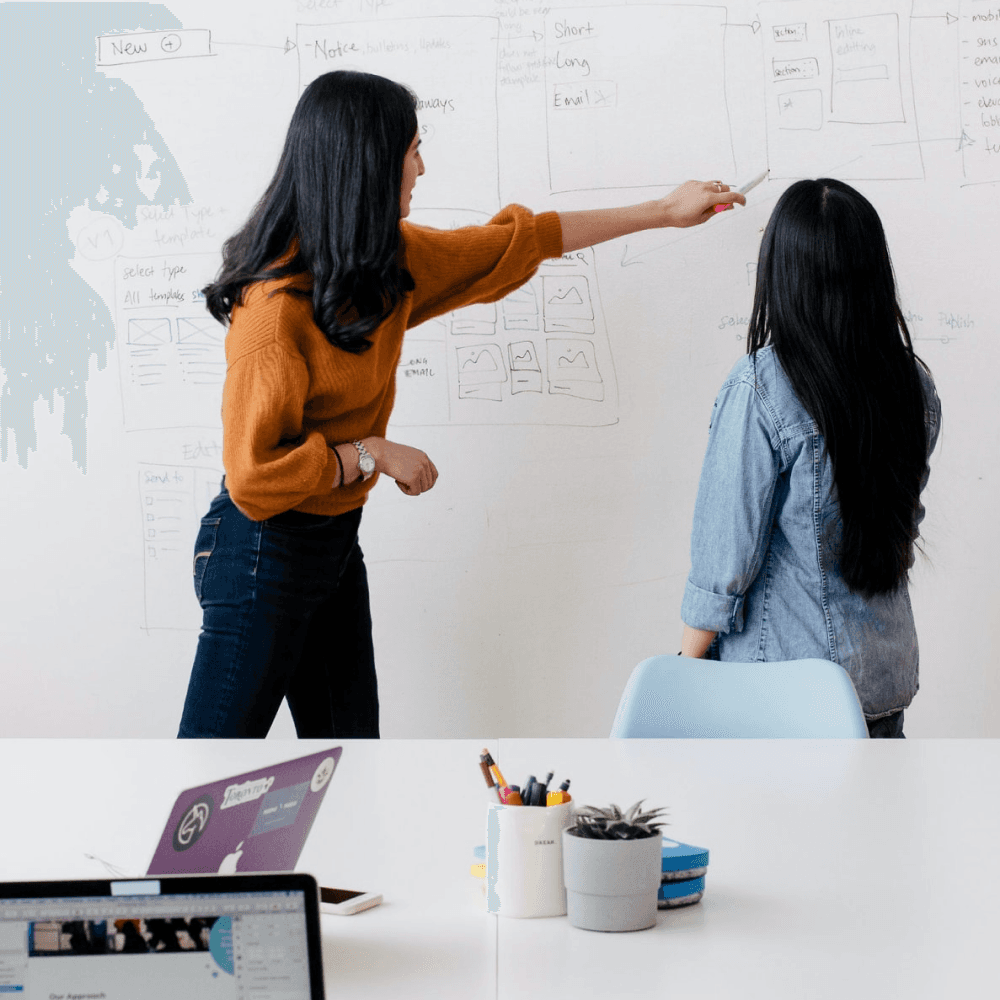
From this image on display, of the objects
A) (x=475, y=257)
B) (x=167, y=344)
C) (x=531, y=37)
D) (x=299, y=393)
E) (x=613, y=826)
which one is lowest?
(x=613, y=826)

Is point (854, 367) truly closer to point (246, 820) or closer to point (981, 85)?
point (981, 85)

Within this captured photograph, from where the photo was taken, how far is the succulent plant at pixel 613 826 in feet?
3.10

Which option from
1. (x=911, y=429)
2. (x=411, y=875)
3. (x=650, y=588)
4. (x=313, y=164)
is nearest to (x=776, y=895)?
(x=411, y=875)

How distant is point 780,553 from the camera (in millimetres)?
1991

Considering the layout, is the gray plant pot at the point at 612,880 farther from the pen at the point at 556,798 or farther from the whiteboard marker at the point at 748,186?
the whiteboard marker at the point at 748,186

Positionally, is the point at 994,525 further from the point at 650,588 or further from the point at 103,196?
the point at 103,196

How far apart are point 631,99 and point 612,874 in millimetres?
2147

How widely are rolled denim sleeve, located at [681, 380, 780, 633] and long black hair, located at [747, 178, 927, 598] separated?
91mm

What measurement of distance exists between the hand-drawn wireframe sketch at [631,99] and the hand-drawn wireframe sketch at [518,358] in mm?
241

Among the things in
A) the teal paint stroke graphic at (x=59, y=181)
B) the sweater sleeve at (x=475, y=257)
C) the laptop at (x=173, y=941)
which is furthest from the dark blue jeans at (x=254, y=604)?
the laptop at (x=173, y=941)

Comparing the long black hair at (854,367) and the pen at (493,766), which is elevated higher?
the long black hair at (854,367)

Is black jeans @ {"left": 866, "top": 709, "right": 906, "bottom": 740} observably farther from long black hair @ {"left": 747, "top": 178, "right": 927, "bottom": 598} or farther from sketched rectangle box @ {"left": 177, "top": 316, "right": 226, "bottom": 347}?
sketched rectangle box @ {"left": 177, "top": 316, "right": 226, "bottom": 347}

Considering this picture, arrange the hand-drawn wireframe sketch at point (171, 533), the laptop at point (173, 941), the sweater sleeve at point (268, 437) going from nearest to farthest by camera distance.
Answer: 1. the laptop at point (173, 941)
2. the sweater sleeve at point (268, 437)
3. the hand-drawn wireframe sketch at point (171, 533)

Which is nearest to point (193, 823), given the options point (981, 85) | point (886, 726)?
point (886, 726)
